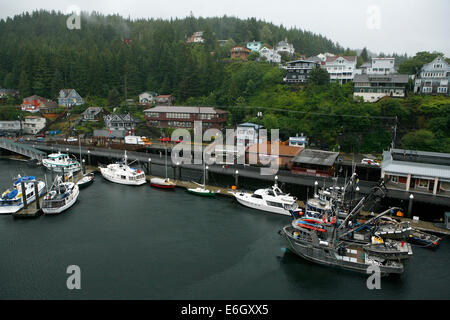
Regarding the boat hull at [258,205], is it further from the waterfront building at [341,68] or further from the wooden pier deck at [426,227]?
the waterfront building at [341,68]

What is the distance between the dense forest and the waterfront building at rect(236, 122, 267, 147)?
443 centimetres

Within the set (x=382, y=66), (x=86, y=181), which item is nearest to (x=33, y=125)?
(x=86, y=181)

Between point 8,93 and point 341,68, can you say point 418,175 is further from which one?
point 8,93

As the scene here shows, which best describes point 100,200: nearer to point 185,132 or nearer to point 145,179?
point 145,179

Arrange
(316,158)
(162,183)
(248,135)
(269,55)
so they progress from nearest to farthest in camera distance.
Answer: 1. (162,183)
2. (316,158)
3. (248,135)
4. (269,55)

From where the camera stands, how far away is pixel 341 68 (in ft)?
223

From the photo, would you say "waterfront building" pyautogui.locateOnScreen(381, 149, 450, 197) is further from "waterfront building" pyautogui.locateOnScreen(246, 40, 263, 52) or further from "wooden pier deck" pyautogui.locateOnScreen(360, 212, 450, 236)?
"waterfront building" pyautogui.locateOnScreen(246, 40, 263, 52)

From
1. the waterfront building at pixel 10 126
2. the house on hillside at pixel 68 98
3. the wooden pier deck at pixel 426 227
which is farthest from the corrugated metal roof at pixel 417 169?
the house on hillside at pixel 68 98

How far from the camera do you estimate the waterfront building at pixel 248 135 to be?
50.2 m

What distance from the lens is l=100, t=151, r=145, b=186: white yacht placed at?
39812mm

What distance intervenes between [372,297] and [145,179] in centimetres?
2909

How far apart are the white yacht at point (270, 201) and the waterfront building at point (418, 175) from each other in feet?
35.2

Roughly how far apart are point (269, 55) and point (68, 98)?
53868mm
